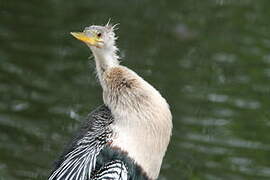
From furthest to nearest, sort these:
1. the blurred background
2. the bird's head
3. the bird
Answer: the blurred background
the bird's head
the bird

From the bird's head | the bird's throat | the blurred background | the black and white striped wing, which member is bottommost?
the blurred background

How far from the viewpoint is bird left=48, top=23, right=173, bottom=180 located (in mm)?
7105

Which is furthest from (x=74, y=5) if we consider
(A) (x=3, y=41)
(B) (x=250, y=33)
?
(B) (x=250, y=33)

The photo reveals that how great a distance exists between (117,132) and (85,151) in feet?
1.00

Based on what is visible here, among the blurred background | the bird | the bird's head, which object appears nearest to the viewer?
the bird

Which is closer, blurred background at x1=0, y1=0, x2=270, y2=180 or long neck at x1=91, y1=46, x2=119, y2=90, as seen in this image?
long neck at x1=91, y1=46, x2=119, y2=90

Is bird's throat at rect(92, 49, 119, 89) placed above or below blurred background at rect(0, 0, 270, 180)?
above

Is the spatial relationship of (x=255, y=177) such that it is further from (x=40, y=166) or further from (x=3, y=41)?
(x=3, y=41)

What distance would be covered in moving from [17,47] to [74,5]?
66.3 inches

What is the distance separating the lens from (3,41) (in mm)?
12422

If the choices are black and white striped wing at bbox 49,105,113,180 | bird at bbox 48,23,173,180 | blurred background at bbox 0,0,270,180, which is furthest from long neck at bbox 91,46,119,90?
blurred background at bbox 0,0,270,180

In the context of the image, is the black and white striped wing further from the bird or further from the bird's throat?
the bird's throat

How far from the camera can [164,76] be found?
11.8 meters

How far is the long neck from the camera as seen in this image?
7289 mm
